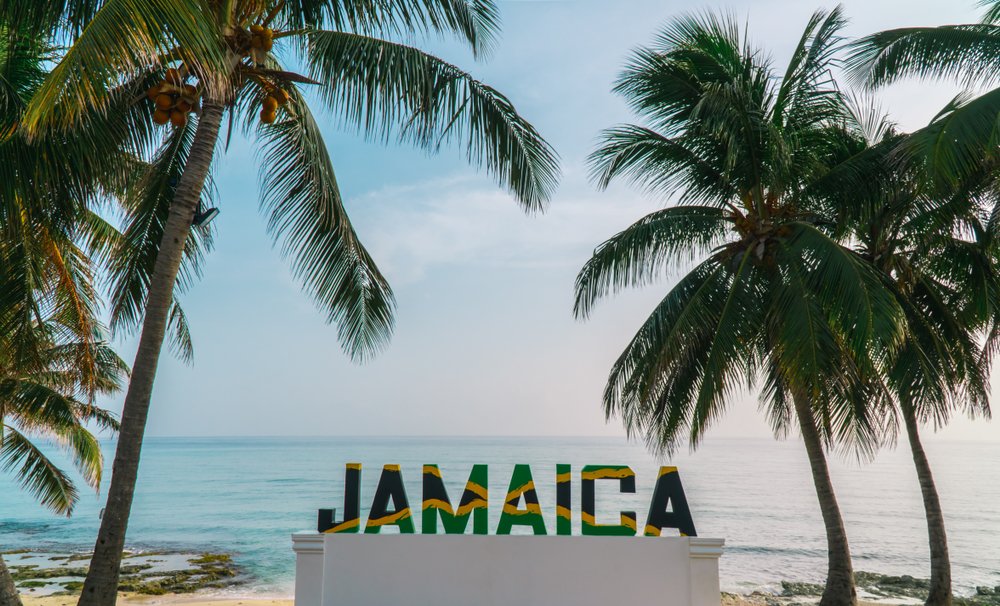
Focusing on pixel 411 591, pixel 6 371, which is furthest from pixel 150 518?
pixel 411 591

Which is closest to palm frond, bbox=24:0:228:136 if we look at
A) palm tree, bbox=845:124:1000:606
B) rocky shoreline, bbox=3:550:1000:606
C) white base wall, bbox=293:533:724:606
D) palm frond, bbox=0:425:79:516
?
white base wall, bbox=293:533:724:606

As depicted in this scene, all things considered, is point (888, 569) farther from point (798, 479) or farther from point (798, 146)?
point (798, 479)

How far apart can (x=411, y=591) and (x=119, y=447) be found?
305cm

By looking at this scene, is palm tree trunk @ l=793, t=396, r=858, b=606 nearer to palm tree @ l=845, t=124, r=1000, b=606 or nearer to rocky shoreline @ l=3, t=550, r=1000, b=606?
palm tree @ l=845, t=124, r=1000, b=606

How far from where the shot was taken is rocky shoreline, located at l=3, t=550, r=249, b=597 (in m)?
16.9

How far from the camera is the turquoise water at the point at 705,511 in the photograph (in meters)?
24.4

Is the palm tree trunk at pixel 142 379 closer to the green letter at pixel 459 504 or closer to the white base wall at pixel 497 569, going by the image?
the white base wall at pixel 497 569

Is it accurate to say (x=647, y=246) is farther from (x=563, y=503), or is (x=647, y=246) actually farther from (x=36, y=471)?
(x=36, y=471)

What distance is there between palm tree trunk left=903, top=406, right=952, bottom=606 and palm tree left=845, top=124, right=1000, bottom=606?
0.01 metres

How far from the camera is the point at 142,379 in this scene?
589 cm

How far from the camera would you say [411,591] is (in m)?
7.29

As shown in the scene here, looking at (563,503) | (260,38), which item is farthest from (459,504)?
(260,38)

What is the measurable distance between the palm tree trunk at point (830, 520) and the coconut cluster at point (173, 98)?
299 inches

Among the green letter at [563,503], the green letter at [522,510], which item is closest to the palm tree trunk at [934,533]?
the green letter at [563,503]
